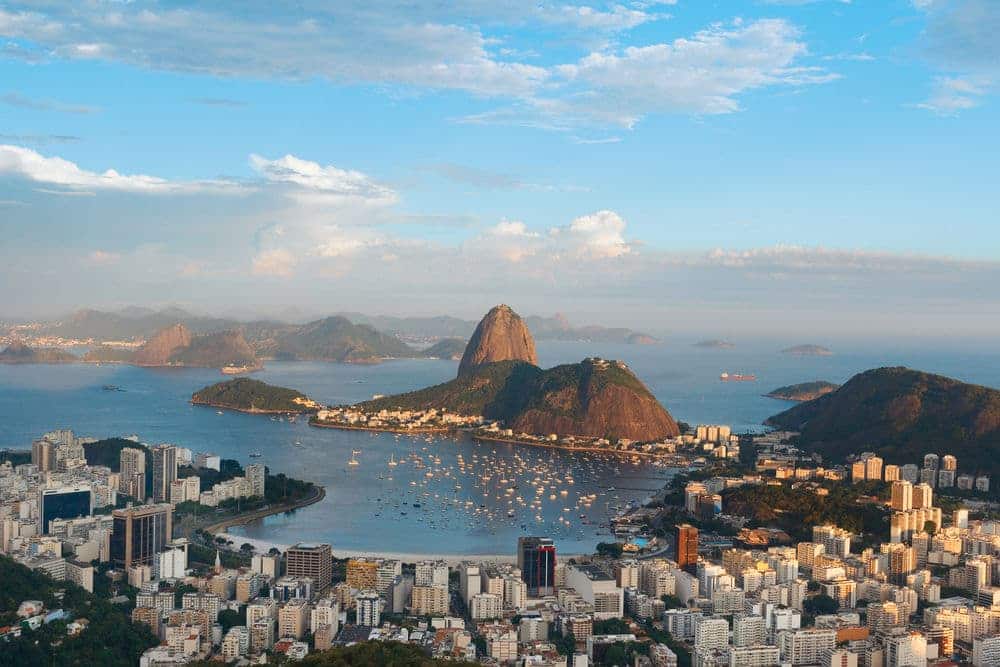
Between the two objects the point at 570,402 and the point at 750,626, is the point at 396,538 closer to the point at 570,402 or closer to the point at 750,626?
the point at 750,626

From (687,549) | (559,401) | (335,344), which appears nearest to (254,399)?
(559,401)

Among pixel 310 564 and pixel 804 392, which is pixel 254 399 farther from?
pixel 310 564

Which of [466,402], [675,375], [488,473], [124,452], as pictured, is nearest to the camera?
[124,452]

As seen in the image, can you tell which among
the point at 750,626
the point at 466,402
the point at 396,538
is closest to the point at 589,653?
the point at 750,626

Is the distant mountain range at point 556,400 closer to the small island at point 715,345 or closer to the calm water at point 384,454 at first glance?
the calm water at point 384,454

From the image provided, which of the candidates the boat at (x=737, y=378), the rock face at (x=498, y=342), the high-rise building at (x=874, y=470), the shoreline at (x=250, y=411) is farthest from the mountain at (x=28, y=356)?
the high-rise building at (x=874, y=470)
